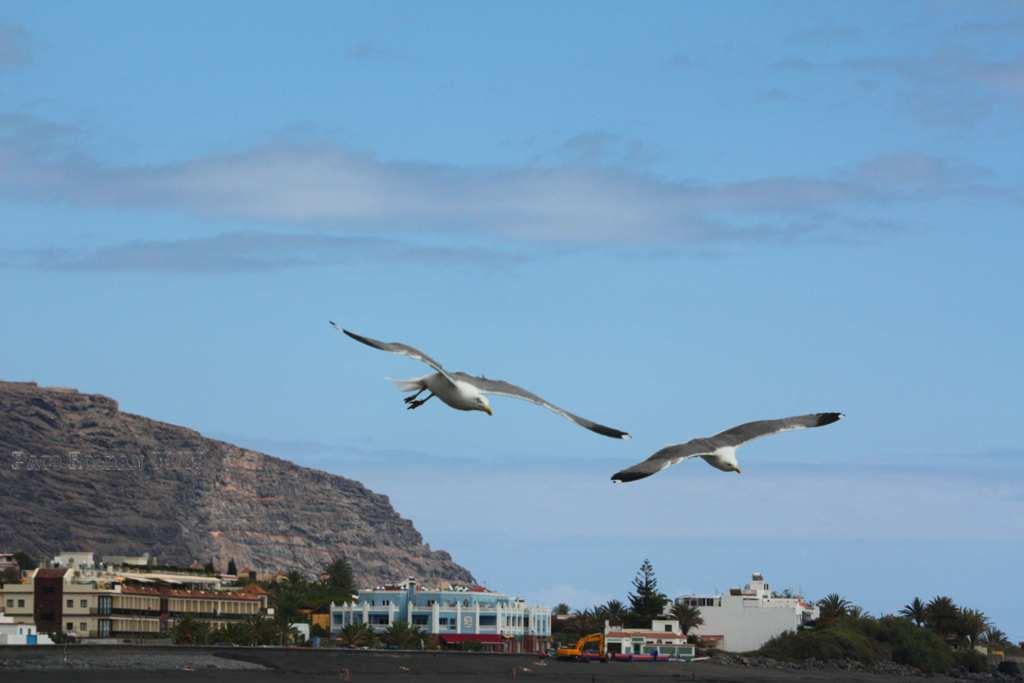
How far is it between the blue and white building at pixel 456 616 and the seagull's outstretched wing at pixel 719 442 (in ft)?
458

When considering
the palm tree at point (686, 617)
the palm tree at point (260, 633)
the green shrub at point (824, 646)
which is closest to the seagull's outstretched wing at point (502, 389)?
the palm tree at point (260, 633)

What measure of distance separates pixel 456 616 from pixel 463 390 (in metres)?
145

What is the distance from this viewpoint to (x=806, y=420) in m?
43.7

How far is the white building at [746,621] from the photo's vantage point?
630 feet

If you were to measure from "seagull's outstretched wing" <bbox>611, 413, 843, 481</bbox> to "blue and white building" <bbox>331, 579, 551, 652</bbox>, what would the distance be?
139732mm

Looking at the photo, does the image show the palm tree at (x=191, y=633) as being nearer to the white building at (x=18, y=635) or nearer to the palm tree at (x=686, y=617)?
the white building at (x=18, y=635)

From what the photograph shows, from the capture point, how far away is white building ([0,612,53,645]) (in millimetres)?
145775

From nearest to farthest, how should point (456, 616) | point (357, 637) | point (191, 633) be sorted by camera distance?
point (357, 637)
point (191, 633)
point (456, 616)

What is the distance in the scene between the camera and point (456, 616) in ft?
620

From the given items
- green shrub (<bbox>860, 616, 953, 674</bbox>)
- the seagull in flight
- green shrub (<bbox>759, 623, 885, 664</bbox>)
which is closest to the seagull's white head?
the seagull in flight

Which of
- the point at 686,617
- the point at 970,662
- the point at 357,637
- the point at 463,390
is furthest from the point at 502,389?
the point at 970,662

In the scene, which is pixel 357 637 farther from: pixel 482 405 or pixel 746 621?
pixel 482 405

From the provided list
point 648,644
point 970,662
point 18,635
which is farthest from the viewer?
point 970,662

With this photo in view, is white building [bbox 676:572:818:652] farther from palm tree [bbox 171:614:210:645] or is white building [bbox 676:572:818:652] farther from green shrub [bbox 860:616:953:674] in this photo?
palm tree [bbox 171:614:210:645]
